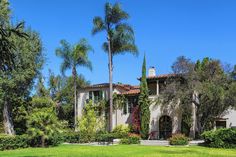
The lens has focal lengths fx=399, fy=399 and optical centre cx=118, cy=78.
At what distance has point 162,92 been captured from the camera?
40.1 metres

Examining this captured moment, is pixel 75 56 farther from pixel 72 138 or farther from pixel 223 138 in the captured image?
pixel 223 138

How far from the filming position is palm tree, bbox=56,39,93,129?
160ft

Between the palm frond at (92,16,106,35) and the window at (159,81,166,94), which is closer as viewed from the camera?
the window at (159,81,166,94)

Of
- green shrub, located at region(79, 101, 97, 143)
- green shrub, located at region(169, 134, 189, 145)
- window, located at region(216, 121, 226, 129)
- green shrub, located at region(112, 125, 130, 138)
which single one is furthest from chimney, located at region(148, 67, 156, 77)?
green shrub, located at region(169, 134, 189, 145)

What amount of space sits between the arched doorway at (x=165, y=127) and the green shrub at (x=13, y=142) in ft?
50.3

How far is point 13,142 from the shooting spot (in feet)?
110

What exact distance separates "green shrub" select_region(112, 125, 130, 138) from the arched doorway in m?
3.61

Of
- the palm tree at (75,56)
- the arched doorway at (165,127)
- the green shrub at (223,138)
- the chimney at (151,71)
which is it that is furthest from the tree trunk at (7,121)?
the green shrub at (223,138)

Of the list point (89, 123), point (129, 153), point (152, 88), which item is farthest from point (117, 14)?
point (129, 153)

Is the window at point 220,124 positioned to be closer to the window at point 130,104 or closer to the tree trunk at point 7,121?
the window at point 130,104

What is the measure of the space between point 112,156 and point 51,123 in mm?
13510

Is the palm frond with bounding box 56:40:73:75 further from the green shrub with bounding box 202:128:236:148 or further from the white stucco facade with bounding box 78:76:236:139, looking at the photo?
the green shrub with bounding box 202:128:236:148

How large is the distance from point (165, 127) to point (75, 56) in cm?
1404

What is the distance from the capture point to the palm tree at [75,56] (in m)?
48.6
